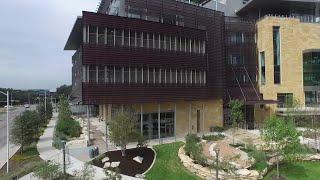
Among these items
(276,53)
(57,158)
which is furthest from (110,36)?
(276,53)

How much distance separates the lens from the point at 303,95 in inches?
2554

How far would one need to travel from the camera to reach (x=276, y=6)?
69.5 metres

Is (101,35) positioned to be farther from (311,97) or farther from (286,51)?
(311,97)

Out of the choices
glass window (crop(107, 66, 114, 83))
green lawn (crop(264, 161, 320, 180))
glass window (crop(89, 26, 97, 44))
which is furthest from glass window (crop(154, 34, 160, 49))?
green lawn (crop(264, 161, 320, 180))

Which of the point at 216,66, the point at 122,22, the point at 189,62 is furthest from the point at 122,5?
the point at 216,66

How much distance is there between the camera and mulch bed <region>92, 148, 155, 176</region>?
33.8 meters

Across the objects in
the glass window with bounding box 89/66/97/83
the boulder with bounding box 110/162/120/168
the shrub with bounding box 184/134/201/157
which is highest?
the glass window with bounding box 89/66/97/83

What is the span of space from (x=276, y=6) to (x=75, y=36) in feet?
119

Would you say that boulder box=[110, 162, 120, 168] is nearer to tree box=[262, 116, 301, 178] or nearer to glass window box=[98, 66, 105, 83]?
glass window box=[98, 66, 105, 83]

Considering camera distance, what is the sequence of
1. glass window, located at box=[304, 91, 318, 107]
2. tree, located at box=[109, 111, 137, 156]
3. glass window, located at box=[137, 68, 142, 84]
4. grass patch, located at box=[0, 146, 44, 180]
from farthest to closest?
glass window, located at box=[304, 91, 318, 107] → glass window, located at box=[137, 68, 142, 84] → tree, located at box=[109, 111, 137, 156] → grass patch, located at box=[0, 146, 44, 180]

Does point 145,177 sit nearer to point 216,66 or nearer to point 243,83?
point 216,66

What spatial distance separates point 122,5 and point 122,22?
18.5 ft

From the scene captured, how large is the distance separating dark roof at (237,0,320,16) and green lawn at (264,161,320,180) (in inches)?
1394

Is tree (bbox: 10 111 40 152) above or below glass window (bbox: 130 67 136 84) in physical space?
below
